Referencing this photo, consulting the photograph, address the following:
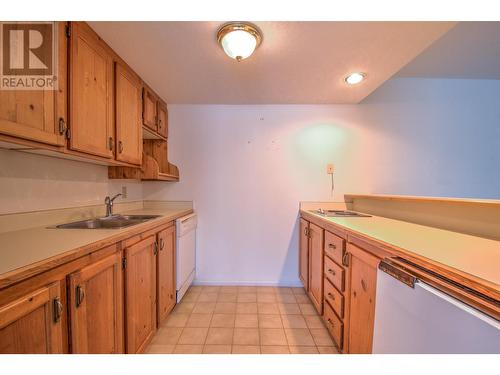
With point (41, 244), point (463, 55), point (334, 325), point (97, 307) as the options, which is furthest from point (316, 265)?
point (463, 55)

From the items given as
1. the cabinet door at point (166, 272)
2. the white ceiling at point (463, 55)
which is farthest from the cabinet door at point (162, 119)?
the white ceiling at point (463, 55)

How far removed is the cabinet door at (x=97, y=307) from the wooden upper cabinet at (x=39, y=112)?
619 millimetres

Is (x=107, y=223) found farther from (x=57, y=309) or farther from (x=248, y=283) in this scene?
(x=248, y=283)

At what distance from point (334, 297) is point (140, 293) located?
129 centimetres

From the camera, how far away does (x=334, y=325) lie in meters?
1.37

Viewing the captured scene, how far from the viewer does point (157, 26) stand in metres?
1.19

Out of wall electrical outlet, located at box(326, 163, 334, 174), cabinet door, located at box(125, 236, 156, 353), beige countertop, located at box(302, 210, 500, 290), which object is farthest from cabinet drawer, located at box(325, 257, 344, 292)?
cabinet door, located at box(125, 236, 156, 353)

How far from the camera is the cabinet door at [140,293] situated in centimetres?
110

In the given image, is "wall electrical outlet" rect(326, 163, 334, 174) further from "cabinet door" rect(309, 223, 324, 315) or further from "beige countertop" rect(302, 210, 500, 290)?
"beige countertop" rect(302, 210, 500, 290)

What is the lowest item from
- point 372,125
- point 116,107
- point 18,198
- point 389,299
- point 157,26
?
point 389,299
